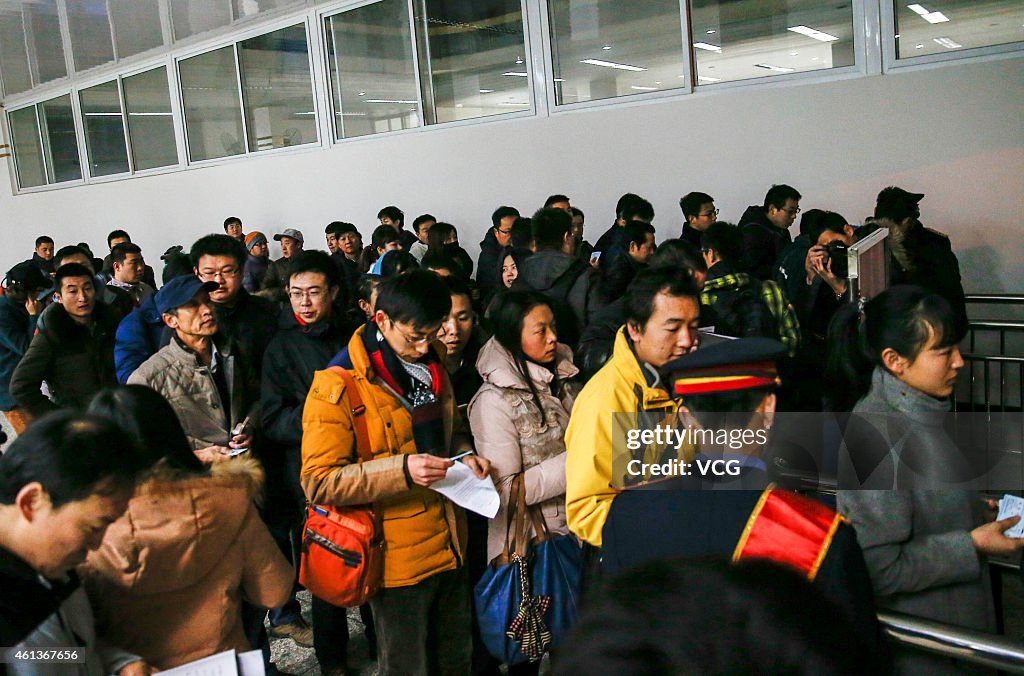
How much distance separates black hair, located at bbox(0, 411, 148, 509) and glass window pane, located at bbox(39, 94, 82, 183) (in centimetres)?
1469

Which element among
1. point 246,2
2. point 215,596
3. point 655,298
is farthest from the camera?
point 246,2

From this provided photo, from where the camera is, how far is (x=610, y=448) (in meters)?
2.15

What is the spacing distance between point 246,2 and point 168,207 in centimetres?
338

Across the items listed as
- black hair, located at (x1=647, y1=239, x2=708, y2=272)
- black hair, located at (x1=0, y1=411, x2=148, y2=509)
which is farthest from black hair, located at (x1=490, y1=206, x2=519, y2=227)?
black hair, located at (x1=0, y1=411, x2=148, y2=509)

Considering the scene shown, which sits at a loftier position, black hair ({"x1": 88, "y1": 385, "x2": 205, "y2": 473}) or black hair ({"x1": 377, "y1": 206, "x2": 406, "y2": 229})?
black hair ({"x1": 377, "y1": 206, "x2": 406, "y2": 229})

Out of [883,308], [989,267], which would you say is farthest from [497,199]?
[883,308]

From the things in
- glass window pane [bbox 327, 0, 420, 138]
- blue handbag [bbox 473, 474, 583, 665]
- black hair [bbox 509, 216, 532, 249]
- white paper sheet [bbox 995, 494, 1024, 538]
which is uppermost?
glass window pane [bbox 327, 0, 420, 138]

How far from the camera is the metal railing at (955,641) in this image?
1.41 meters

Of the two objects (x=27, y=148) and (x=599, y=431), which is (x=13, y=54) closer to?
(x=27, y=148)

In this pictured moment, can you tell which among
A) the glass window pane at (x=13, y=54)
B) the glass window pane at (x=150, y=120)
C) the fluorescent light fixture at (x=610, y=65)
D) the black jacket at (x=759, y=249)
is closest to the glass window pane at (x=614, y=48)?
the fluorescent light fixture at (x=610, y=65)

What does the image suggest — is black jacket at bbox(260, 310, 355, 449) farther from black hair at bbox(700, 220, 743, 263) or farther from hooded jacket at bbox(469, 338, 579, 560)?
black hair at bbox(700, 220, 743, 263)

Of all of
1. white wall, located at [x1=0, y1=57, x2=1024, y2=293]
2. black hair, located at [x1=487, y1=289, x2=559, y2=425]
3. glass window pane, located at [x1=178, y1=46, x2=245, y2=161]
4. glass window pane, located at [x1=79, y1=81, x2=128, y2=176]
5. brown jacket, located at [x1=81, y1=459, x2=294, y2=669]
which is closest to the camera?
brown jacket, located at [x1=81, y1=459, x2=294, y2=669]

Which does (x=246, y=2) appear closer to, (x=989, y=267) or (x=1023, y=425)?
(x=989, y=267)

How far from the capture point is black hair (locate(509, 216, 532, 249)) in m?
4.71
